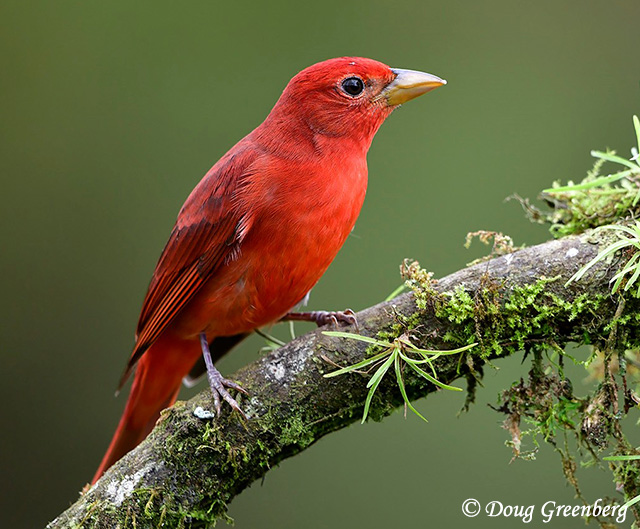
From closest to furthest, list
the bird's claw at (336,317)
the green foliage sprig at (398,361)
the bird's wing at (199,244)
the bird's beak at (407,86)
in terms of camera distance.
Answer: the green foliage sprig at (398,361) → the bird's claw at (336,317) → the bird's wing at (199,244) → the bird's beak at (407,86)

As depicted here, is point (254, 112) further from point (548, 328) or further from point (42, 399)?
point (548, 328)

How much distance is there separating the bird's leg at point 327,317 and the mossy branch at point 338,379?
9.2 inches

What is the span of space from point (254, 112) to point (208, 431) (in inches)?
155

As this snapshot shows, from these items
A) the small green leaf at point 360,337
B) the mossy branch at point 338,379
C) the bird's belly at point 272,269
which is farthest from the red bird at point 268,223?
the small green leaf at point 360,337

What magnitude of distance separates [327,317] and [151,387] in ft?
3.46

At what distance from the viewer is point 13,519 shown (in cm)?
559

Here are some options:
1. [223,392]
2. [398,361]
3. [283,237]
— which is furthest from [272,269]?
[398,361]

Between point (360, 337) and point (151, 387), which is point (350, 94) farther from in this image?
point (151, 387)

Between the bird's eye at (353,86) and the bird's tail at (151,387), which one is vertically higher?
the bird's eye at (353,86)

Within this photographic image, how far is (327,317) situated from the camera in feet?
10.6

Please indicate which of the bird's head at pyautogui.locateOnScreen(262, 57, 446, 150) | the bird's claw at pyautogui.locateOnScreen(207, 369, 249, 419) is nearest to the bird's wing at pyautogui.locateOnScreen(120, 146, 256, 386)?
the bird's head at pyautogui.locateOnScreen(262, 57, 446, 150)

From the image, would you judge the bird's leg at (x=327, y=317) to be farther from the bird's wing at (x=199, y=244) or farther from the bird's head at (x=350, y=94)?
the bird's head at (x=350, y=94)

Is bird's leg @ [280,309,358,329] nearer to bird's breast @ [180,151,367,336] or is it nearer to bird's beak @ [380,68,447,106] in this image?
bird's breast @ [180,151,367,336]

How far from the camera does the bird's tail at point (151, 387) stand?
3623 mm
